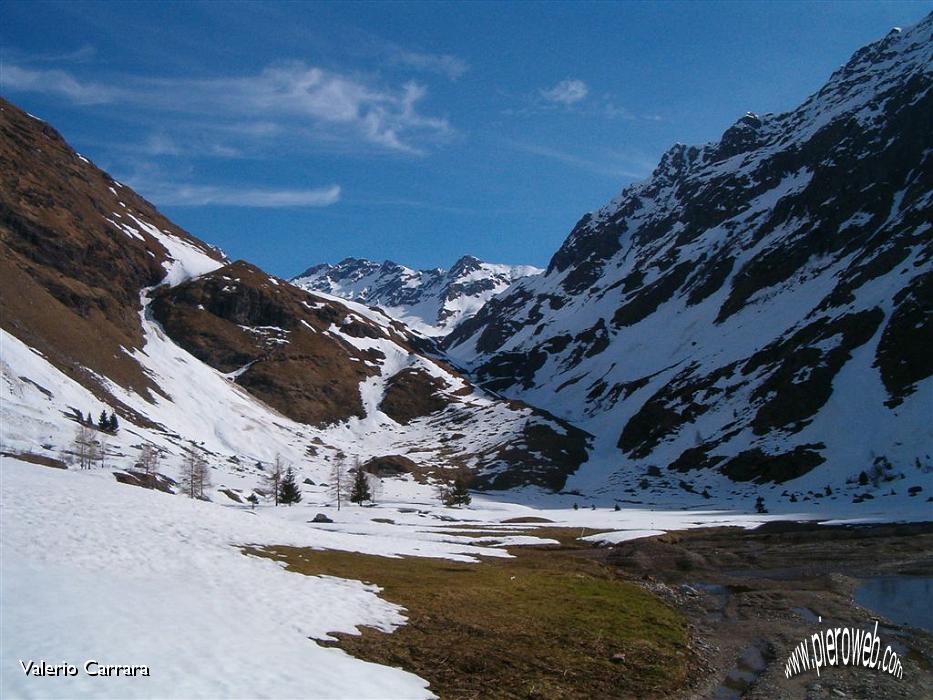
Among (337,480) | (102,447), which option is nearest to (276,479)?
(337,480)

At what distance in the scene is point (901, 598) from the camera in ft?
123

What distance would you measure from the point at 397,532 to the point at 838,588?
140 ft

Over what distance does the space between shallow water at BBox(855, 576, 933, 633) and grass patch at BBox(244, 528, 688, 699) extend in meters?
11.4

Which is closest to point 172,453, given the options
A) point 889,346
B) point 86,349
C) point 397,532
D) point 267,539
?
point 86,349

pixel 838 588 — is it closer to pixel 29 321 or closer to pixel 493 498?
pixel 493 498

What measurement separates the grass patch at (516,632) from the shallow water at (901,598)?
11430 mm

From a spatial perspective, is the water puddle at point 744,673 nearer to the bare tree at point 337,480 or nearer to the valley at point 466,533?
the valley at point 466,533

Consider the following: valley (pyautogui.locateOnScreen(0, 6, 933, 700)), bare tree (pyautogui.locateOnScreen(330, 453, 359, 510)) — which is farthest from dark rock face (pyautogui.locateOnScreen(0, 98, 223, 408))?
bare tree (pyautogui.locateOnScreen(330, 453, 359, 510))

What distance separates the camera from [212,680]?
14945 millimetres

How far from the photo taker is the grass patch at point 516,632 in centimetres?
1956

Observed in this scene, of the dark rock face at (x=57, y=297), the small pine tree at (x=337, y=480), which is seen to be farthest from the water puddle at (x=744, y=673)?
the dark rock face at (x=57, y=297)

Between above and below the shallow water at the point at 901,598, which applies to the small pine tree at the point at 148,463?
above

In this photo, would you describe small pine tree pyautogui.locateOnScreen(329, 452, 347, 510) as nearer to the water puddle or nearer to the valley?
the valley

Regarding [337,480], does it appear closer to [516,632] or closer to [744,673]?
[516,632]
